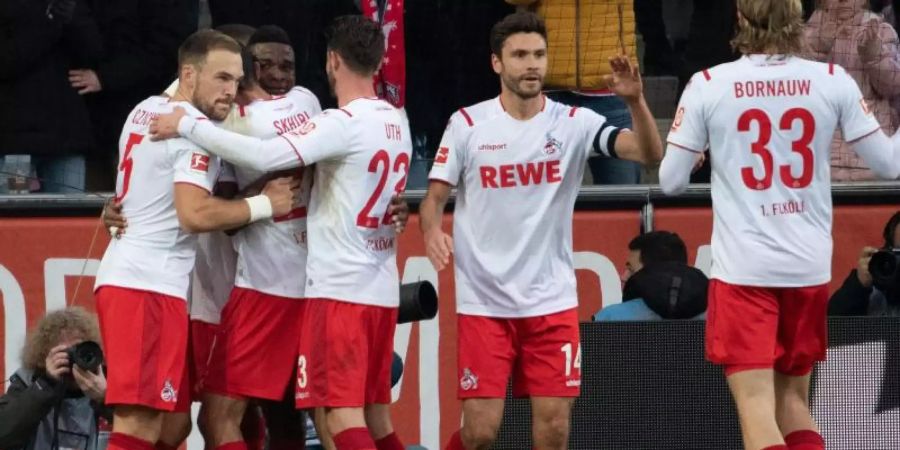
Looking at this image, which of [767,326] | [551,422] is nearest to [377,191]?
[551,422]

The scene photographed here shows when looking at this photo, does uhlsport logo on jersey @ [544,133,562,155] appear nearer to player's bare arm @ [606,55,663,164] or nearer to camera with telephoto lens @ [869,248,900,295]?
player's bare arm @ [606,55,663,164]

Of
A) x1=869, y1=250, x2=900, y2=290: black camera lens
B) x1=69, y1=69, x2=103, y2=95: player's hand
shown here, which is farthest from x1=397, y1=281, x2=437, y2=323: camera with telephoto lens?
x1=69, y1=69, x2=103, y2=95: player's hand

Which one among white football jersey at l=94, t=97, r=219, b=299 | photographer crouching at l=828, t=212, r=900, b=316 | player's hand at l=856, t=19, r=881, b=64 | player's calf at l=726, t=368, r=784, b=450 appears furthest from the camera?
player's hand at l=856, t=19, r=881, b=64

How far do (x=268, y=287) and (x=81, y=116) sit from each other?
8.58ft

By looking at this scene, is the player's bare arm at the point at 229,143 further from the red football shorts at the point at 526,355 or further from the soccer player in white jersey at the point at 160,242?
the red football shorts at the point at 526,355

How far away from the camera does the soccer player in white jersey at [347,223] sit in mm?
8039

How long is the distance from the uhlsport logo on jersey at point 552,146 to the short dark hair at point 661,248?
4.64 feet

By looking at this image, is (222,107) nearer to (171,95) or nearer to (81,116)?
(171,95)

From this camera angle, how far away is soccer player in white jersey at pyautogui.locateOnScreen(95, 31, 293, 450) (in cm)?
798

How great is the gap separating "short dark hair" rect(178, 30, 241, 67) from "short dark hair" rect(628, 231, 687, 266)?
2.55 m

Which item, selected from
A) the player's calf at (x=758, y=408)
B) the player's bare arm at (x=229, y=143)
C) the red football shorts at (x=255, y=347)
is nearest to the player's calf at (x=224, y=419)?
the red football shorts at (x=255, y=347)

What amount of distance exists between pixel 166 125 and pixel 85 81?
2.74m

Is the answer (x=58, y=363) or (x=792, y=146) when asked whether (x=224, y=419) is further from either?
(x=792, y=146)

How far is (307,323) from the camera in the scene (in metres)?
8.22
